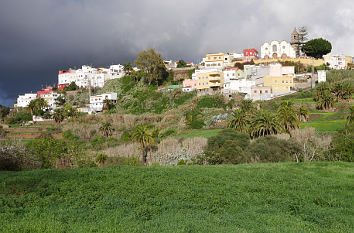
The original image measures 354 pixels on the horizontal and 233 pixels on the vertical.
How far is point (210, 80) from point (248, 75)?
9.00 m

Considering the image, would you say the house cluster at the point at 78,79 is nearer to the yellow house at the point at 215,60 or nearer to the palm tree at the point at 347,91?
the yellow house at the point at 215,60

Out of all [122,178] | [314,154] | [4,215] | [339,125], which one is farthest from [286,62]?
[4,215]

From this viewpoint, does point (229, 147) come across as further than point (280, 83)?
No

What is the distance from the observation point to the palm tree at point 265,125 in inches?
1586

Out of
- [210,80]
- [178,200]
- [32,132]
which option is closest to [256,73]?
[210,80]

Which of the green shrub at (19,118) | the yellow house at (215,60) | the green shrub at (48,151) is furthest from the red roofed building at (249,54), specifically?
the green shrub at (48,151)

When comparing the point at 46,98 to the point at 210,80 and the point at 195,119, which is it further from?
the point at 195,119

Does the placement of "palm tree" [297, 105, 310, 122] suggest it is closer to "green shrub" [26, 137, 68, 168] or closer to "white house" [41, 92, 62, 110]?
"green shrub" [26, 137, 68, 168]

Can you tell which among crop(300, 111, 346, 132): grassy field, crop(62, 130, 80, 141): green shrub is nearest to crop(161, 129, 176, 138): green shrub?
crop(62, 130, 80, 141): green shrub

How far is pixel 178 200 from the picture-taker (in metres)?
14.5

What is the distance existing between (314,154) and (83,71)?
295ft

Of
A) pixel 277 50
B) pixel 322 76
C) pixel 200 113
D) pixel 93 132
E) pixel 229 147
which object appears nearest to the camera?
pixel 229 147

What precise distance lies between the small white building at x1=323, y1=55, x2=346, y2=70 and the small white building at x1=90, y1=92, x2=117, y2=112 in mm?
54733

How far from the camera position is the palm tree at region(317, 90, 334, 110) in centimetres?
5331
